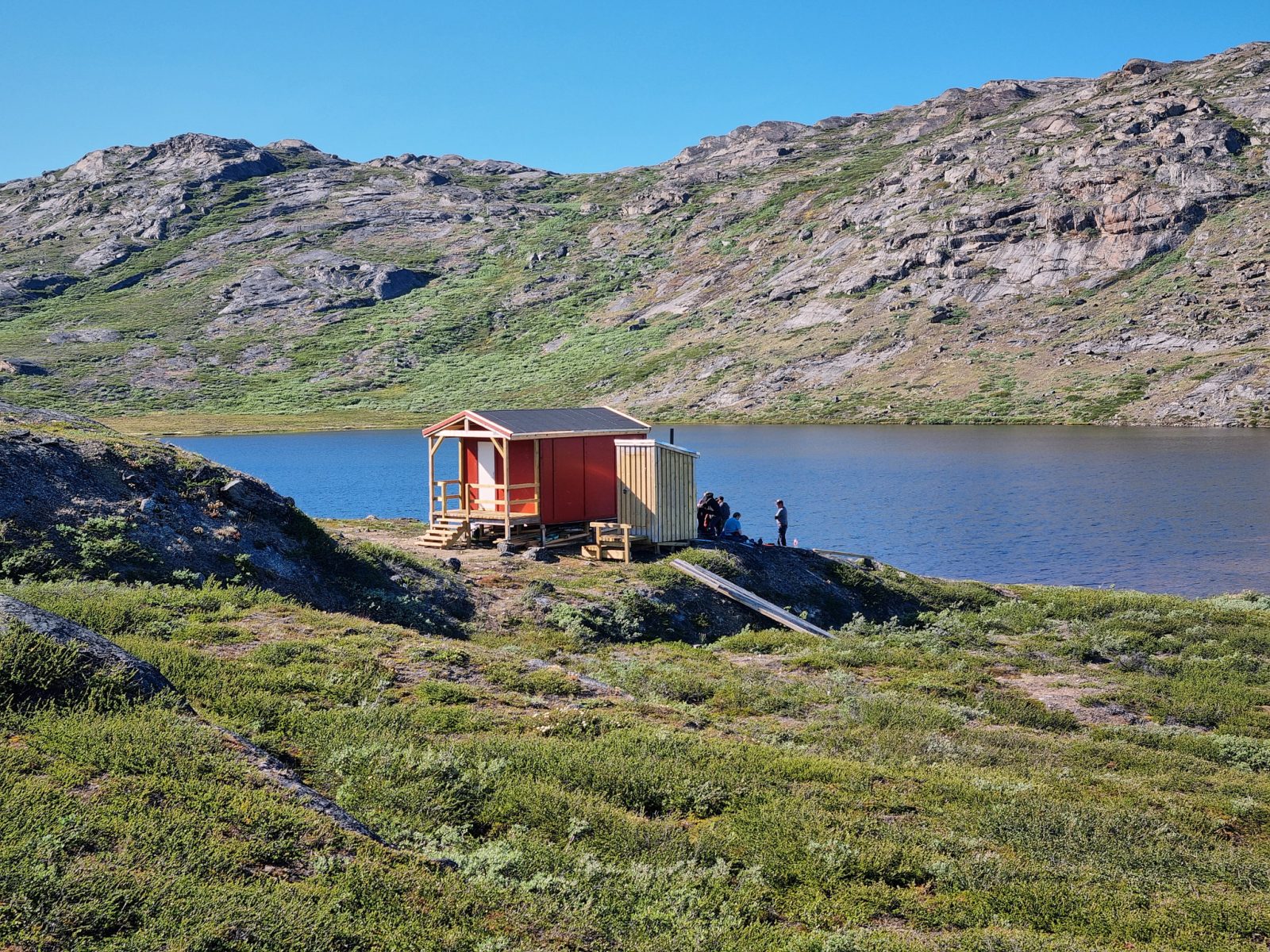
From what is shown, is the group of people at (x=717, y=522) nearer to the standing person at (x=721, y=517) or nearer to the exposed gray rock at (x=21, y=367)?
the standing person at (x=721, y=517)

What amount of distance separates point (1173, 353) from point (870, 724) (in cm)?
10492

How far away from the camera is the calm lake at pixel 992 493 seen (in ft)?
129

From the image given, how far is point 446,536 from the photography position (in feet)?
96.0

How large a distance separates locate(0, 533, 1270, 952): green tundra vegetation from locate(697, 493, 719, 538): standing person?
13.3 meters

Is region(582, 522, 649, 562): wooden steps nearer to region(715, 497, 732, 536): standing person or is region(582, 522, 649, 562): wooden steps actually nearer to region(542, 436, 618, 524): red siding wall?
region(542, 436, 618, 524): red siding wall

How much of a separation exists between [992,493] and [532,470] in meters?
36.1

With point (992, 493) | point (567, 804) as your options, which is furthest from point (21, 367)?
point (567, 804)

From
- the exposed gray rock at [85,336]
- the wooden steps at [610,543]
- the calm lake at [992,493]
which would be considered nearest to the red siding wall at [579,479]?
the wooden steps at [610,543]

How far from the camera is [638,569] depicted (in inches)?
1048

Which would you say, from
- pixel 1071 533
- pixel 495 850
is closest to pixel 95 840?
pixel 495 850

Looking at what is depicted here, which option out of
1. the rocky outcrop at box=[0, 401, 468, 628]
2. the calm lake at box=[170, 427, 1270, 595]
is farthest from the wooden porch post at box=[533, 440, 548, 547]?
the calm lake at box=[170, 427, 1270, 595]

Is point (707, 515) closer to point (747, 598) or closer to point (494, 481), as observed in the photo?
point (747, 598)

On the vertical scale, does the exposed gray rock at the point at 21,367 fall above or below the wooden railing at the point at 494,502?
above

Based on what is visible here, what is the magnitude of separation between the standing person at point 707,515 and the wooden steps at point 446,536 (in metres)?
7.81
